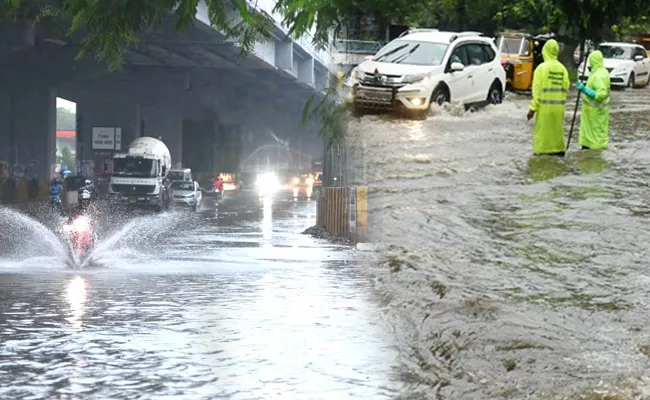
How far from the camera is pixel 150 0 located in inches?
359

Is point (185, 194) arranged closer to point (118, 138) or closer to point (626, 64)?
point (118, 138)

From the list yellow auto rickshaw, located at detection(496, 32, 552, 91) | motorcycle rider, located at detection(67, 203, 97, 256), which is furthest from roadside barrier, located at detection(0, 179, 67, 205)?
motorcycle rider, located at detection(67, 203, 97, 256)

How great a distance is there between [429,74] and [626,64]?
17.1 m

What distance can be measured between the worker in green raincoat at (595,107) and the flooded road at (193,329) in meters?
4.01

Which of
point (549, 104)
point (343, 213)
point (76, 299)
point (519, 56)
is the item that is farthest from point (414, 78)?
point (519, 56)

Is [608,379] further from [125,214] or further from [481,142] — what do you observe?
[125,214]

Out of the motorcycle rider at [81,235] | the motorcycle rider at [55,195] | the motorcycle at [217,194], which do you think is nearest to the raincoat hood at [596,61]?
the motorcycle rider at [81,235]

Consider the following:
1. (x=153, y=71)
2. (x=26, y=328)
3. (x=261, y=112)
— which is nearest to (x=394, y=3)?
(x=26, y=328)

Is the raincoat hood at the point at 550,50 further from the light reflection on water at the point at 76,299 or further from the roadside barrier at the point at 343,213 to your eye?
the light reflection on water at the point at 76,299

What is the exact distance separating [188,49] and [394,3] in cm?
4609

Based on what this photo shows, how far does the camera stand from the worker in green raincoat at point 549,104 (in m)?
17.2

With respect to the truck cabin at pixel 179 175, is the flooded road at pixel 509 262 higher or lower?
lower

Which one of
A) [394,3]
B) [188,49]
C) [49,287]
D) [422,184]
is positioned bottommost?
[49,287]

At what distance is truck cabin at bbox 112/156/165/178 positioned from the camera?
176 ft
